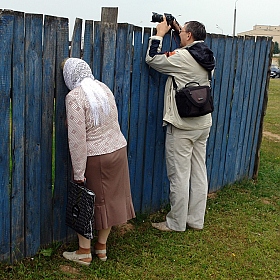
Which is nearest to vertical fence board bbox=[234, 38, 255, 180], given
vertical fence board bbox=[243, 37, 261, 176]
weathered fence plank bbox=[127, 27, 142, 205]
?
vertical fence board bbox=[243, 37, 261, 176]

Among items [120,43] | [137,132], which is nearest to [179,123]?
[137,132]

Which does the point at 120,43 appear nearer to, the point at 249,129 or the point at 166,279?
the point at 166,279

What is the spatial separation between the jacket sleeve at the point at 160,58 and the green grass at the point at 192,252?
1.56 meters

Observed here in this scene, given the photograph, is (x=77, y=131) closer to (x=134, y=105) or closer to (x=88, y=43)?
(x=88, y=43)

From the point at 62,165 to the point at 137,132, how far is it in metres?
0.97

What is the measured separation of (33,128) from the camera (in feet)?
11.6

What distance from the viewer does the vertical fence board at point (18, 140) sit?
3.29m

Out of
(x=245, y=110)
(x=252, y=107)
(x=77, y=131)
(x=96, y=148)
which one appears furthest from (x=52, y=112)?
(x=252, y=107)

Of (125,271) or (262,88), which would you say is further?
(262,88)

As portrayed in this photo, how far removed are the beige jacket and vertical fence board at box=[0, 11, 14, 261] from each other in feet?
4.85

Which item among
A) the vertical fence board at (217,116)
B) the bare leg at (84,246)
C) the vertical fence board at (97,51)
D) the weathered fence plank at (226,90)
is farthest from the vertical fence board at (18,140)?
the weathered fence plank at (226,90)

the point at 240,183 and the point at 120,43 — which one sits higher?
the point at 120,43

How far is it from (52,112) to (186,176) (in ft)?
5.10

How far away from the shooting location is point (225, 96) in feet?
18.3
